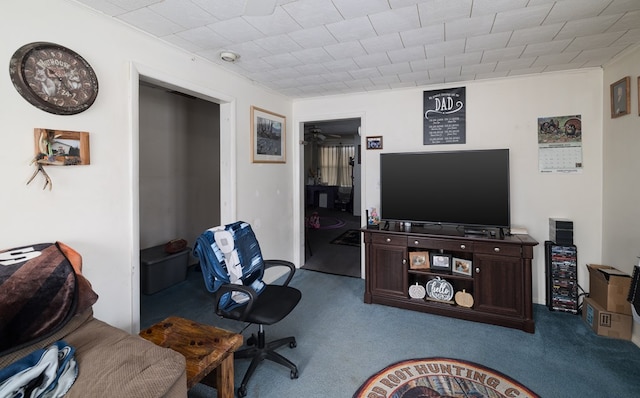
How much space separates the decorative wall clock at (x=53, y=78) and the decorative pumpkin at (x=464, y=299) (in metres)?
3.40

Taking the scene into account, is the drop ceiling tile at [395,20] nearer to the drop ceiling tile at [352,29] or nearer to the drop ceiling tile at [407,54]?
the drop ceiling tile at [352,29]

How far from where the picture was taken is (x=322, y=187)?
1050cm

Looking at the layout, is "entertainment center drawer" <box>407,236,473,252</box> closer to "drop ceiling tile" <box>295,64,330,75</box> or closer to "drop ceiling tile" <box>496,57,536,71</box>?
"drop ceiling tile" <box>496,57,536,71</box>

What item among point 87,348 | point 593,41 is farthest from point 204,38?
point 593,41

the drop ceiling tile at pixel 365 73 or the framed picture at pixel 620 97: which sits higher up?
the drop ceiling tile at pixel 365 73

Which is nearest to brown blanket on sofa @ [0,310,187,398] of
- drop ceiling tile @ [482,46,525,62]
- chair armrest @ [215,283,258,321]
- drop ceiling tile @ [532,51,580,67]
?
chair armrest @ [215,283,258,321]

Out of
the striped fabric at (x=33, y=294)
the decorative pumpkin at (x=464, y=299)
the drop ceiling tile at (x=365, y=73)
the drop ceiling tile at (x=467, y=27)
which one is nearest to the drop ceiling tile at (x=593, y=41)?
the drop ceiling tile at (x=467, y=27)

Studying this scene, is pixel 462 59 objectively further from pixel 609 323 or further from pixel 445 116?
pixel 609 323

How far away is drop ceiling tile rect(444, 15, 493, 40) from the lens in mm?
2023

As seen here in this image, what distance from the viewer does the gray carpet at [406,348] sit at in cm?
194

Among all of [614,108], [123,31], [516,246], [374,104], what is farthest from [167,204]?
[614,108]

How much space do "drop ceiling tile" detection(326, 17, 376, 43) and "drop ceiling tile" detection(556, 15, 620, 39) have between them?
1380 millimetres

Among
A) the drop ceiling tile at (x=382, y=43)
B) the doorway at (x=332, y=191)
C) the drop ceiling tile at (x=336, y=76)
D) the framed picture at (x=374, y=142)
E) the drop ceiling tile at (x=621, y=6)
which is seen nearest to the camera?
the drop ceiling tile at (x=621, y=6)

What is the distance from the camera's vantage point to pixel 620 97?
2.54m
